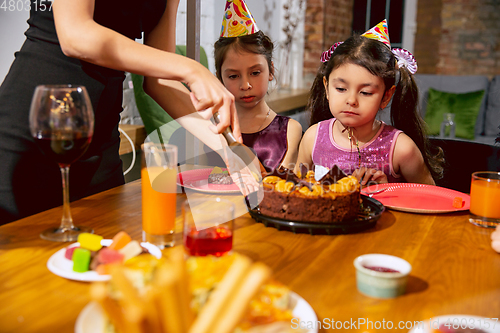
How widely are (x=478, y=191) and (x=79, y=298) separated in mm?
870

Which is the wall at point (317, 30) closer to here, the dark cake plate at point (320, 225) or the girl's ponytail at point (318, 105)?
the girl's ponytail at point (318, 105)

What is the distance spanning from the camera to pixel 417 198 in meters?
1.19

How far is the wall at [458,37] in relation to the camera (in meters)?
5.51

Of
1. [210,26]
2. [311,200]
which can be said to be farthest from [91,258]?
[210,26]

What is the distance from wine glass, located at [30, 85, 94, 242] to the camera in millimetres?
757

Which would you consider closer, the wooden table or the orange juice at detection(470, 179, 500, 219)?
the wooden table

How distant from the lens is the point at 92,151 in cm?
132

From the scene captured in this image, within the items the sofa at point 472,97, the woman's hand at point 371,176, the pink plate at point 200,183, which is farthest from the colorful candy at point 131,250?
the sofa at point 472,97

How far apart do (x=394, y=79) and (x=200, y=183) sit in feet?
3.36

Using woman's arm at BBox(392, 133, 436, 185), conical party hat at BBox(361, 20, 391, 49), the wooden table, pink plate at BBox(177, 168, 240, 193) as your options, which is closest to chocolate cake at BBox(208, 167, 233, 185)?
pink plate at BBox(177, 168, 240, 193)

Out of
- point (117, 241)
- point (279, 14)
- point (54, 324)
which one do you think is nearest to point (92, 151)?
point (117, 241)

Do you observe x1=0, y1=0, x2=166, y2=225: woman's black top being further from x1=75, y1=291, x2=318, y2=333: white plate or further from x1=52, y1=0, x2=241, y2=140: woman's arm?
x1=75, y1=291, x2=318, y2=333: white plate

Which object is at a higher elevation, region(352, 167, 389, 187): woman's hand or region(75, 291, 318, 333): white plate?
region(75, 291, 318, 333): white plate

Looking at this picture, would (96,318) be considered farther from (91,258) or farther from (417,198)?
(417,198)
